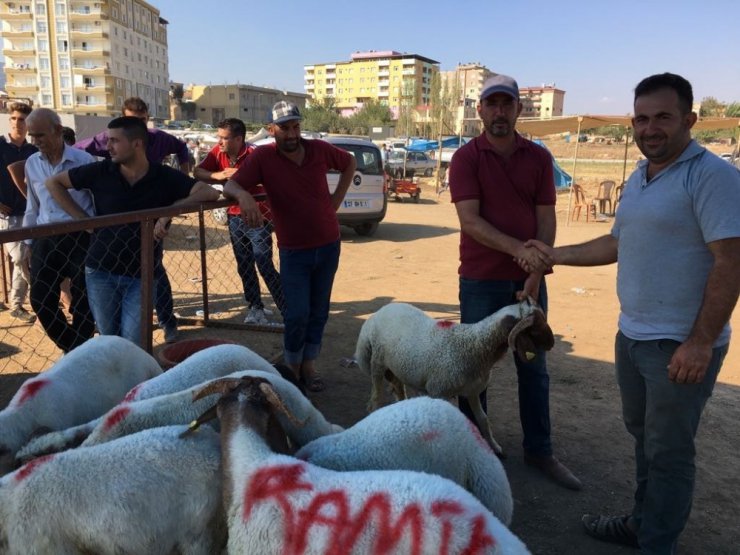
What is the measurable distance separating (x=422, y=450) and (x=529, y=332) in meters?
1.35

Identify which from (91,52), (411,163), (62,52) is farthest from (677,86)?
(62,52)

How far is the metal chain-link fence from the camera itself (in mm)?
3809

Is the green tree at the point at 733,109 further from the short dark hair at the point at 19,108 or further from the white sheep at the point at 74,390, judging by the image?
the white sheep at the point at 74,390

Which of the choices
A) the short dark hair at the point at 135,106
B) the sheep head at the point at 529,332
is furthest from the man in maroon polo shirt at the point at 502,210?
the short dark hair at the point at 135,106

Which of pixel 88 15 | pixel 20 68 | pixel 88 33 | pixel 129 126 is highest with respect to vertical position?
pixel 88 15

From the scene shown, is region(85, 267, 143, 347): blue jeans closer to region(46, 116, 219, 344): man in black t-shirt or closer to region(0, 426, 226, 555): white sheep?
region(46, 116, 219, 344): man in black t-shirt

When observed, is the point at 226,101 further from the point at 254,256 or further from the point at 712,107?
the point at 254,256

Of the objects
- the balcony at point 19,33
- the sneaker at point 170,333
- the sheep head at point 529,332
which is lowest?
the sneaker at point 170,333

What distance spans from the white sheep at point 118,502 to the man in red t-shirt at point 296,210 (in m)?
2.13

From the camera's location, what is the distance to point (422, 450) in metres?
2.06

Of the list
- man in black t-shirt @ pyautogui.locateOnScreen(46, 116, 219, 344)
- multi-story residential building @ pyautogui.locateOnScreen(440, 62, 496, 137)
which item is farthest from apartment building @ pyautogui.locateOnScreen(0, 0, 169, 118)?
man in black t-shirt @ pyautogui.locateOnScreen(46, 116, 219, 344)

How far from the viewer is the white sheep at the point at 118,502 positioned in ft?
5.96

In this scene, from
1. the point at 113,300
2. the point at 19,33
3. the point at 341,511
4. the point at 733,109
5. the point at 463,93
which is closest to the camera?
the point at 341,511

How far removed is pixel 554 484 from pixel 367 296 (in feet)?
15.7
